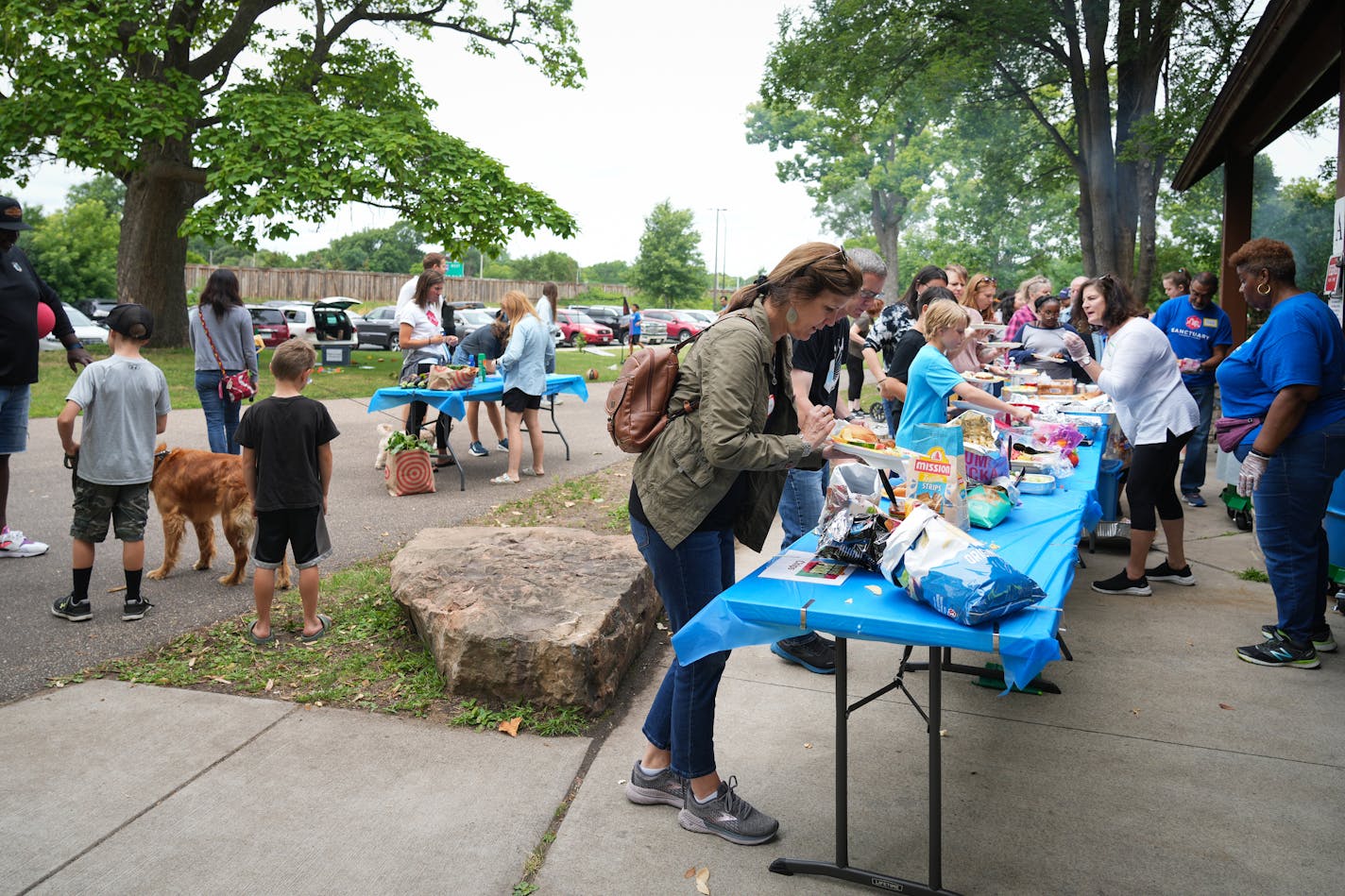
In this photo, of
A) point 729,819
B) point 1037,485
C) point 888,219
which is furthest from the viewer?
point 888,219

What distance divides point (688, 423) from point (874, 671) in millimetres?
2145

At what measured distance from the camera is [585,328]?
35625mm

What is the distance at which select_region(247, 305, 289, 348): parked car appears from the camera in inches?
1008

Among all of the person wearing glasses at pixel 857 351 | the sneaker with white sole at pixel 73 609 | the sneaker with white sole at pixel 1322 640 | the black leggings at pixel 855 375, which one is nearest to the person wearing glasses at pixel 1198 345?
the person wearing glasses at pixel 857 351

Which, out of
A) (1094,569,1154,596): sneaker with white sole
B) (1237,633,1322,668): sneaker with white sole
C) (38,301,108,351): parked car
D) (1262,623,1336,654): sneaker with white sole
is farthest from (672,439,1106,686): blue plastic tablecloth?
(38,301,108,351): parked car

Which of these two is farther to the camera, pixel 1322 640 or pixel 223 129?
pixel 223 129

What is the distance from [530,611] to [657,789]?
3.98ft

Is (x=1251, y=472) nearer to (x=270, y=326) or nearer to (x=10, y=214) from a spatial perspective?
(x=10, y=214)

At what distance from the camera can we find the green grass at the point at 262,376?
45.3 ft

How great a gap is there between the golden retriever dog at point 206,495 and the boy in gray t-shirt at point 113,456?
1.06 feet

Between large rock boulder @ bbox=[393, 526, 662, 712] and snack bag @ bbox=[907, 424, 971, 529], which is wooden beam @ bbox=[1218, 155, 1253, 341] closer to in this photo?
large rock boulder @ bbox=[393, 526, 662, 712]

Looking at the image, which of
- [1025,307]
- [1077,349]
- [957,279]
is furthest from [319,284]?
[1077,349]

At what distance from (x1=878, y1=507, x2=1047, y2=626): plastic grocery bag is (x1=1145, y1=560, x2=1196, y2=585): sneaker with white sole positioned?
386 cm

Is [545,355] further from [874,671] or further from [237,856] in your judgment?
[237,856]
